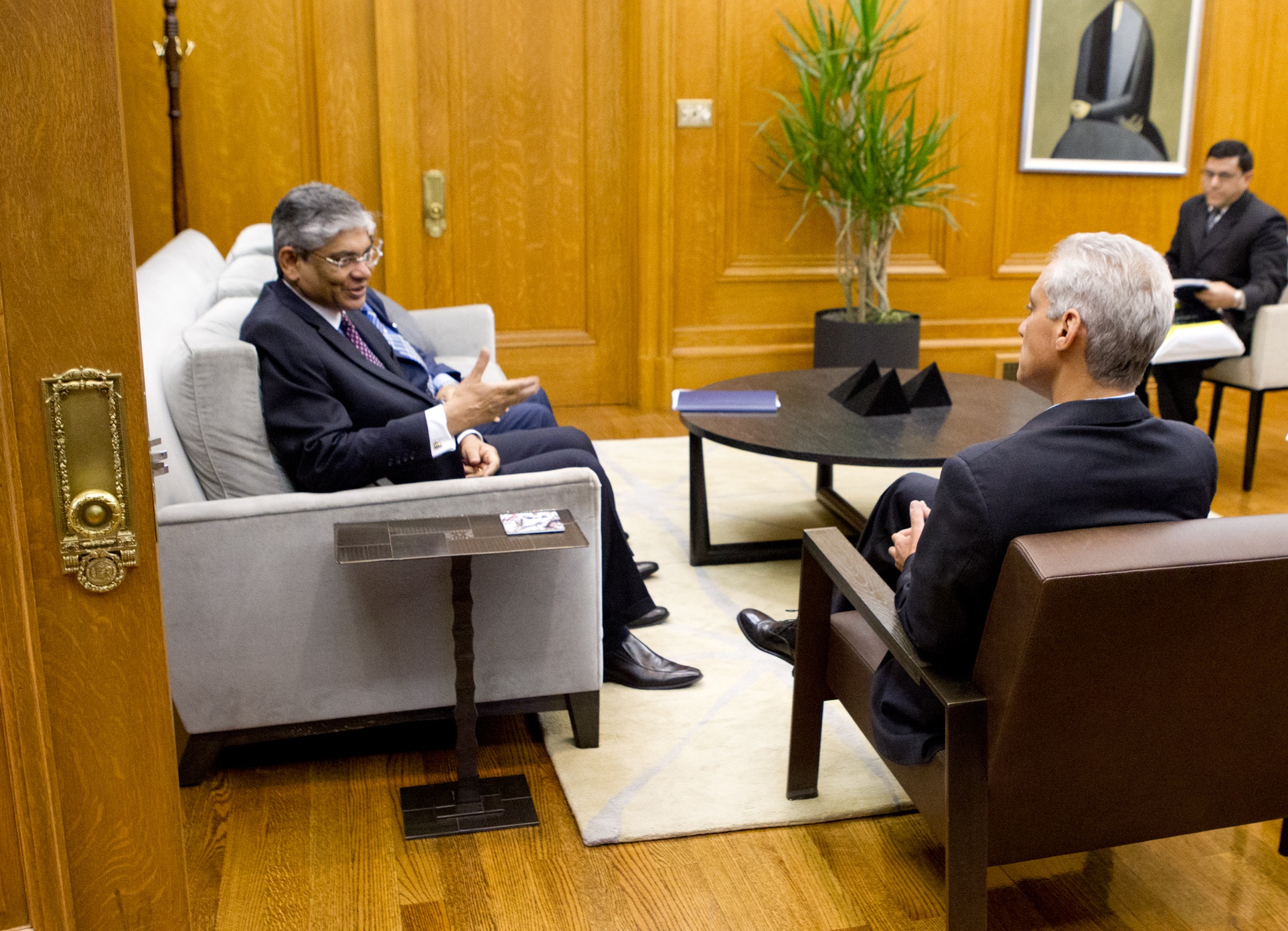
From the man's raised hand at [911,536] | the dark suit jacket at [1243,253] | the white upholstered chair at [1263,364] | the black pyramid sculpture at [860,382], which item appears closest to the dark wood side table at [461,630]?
the man's raised hand at [911,536]

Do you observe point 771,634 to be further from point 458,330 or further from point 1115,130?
point 1115,130

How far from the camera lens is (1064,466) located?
1.66 metres

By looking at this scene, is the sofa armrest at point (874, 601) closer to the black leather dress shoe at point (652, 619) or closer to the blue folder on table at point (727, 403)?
the black leather dress shoe at point (652, 619)

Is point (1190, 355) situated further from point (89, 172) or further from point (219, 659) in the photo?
point (89, 172)

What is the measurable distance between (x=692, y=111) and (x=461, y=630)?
3880 millimetres

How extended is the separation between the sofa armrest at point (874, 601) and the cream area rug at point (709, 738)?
526 millimetres

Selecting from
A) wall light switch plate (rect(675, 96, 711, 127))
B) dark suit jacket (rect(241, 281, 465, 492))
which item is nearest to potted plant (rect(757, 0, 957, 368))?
wall light switch plate (rect(675, 96, 711, 127))

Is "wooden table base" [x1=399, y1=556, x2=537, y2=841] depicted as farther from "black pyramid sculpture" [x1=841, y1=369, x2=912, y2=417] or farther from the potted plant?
the potted plant

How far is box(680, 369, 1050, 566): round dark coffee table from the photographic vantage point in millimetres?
3141

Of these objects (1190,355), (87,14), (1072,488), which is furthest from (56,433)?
(1190,355)

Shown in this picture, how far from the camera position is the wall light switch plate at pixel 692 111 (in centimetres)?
554

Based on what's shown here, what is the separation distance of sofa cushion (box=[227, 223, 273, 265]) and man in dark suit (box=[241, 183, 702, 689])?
140 cm

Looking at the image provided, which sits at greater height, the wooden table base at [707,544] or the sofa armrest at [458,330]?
the sofa armrest at [458,330]

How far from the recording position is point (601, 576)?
271 cm
